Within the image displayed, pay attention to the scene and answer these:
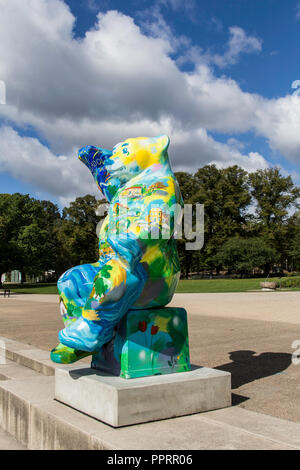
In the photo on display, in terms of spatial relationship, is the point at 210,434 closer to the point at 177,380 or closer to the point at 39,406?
the point at 177,380

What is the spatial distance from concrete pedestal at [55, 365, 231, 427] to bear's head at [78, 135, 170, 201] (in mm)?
1615

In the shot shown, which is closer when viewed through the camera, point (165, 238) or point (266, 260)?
point (165, 238)

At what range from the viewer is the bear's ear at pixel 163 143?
3713 millimetres

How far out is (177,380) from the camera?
3.34m

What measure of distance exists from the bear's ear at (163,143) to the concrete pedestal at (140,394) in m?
1.93

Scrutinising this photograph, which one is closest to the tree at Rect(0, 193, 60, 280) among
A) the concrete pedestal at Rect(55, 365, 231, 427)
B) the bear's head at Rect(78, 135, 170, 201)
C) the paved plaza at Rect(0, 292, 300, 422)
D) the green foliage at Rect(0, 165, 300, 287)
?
the green foliage at Rect(0, 165, 300, 287)

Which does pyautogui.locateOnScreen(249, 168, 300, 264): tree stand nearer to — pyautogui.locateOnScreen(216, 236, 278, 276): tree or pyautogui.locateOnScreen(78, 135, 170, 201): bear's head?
pyautogui.locateOnScreen(216, 236, 278, 276): tree

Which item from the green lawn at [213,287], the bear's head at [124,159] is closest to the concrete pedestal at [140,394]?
the bear's head at [124,159]

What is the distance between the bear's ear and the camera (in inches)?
146

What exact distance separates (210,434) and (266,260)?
46587 millimetres

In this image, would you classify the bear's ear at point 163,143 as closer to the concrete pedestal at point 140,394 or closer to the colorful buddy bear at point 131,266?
the colorful buddy bear at point 131,266

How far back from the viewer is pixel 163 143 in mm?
3742
